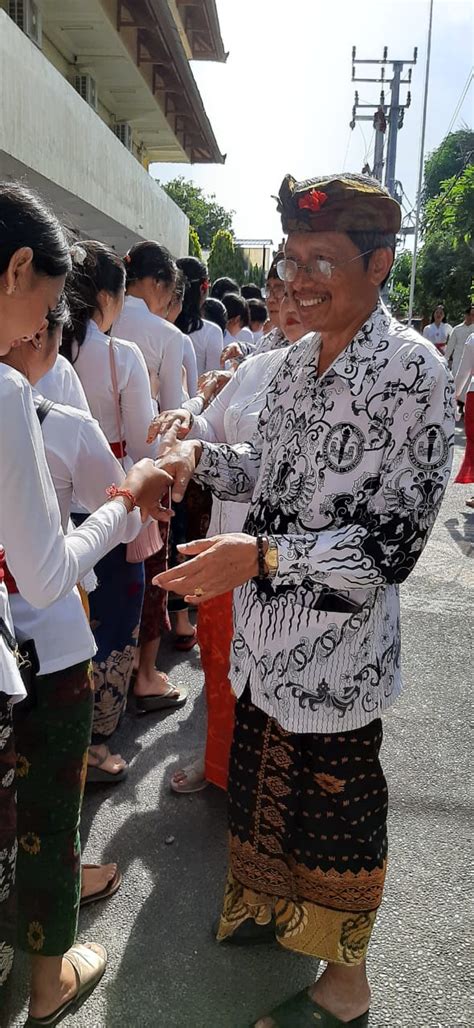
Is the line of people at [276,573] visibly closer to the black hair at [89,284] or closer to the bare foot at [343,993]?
the bare foot at [343,993]

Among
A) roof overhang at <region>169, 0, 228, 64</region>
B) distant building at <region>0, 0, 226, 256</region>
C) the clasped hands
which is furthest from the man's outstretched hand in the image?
roof overhang at <region>169, 0, 228, 64</region>

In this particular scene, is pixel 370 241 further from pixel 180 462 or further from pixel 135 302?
pixel 135 302

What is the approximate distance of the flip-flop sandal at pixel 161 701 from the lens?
3.37 m

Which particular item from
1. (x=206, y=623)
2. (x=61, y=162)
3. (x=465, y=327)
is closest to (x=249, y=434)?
(x=206, y=623)

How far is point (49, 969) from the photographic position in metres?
1.78

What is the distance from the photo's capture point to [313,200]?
5.19 feet

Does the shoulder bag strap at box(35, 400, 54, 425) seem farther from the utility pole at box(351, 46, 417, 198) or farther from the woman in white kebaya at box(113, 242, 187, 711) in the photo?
the utility pole at box(351, 46, 417, 198)

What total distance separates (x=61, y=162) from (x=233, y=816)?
25.8ft

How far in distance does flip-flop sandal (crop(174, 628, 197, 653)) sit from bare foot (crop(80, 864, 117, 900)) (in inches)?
70.0

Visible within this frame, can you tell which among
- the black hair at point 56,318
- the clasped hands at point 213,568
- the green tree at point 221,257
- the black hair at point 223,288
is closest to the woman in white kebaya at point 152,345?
the black hair at point 56,318

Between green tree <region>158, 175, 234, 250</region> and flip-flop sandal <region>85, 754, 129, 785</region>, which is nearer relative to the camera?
flip-flop sandal <region>85, 754, 129, 785</region>

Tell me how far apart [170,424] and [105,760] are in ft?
4.50

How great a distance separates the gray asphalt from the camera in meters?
1.92

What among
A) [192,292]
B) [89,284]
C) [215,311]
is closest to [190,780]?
[89,284]
